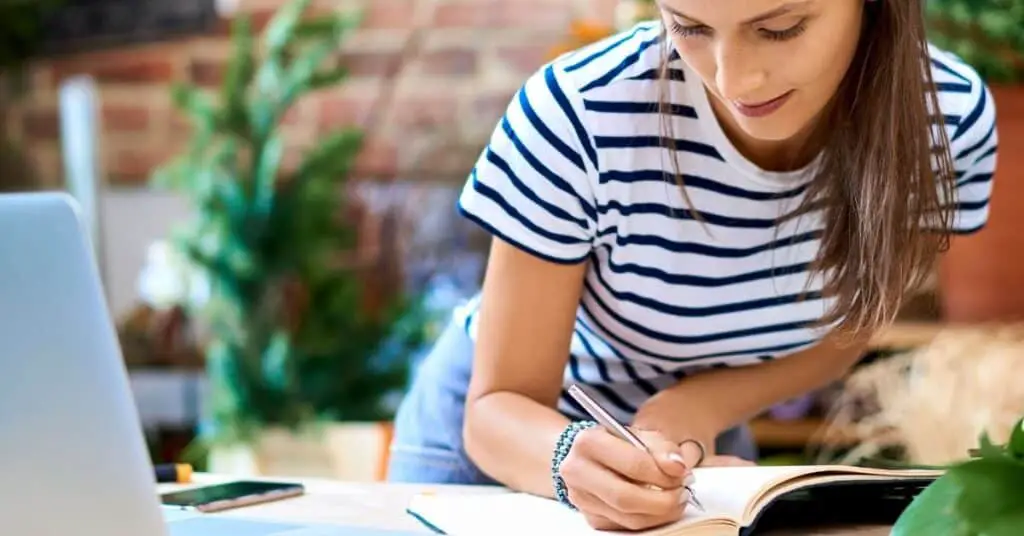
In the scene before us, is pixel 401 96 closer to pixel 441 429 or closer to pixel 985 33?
pixel 985 33

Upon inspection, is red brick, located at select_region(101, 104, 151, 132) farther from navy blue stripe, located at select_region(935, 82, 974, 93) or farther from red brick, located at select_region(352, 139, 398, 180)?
navy blue stripe, located at select_region(935, 82, 974, 93)

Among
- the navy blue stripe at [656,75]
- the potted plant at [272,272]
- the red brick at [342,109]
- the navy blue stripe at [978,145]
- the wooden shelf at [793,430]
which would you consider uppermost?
the navy blue stripe at [656,75]

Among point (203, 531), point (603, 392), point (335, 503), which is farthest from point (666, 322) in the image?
point (203, 531)

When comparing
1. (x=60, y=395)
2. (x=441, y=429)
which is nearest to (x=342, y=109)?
(x=441, y=429)

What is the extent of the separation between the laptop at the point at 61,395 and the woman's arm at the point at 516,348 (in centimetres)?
38

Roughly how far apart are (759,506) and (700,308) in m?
0.30

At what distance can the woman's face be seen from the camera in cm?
86

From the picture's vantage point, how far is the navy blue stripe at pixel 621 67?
1000mm

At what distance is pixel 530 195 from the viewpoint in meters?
0.98

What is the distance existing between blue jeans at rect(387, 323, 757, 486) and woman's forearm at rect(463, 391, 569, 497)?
0.41 feet

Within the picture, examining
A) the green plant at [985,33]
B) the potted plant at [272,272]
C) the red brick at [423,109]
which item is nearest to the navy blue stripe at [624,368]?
the green plant at [985,33]

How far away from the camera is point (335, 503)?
3.03ft

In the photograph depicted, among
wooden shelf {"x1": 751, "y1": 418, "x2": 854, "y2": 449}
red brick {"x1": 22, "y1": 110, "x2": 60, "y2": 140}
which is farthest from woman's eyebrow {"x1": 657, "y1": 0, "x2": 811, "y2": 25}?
red brick {"x1": 22, "y1": 110, "x2": 60, "y2": 140}

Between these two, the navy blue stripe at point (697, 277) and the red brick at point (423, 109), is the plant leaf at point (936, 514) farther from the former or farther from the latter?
the red brick at point (423, 109)
